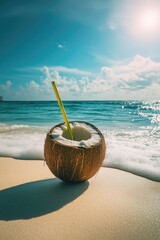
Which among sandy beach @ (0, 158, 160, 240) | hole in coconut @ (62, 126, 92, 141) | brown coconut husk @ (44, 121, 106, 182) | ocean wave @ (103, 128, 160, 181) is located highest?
hole in coconut @ (62, 126, 92, 141)

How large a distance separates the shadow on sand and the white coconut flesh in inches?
20.5

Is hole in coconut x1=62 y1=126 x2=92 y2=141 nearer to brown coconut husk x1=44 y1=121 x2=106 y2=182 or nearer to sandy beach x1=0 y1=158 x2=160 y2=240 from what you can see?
brown coconut husk x1=44 y1=121 x2=106 y2=182

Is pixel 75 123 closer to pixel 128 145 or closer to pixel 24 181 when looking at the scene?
pixel 24 181

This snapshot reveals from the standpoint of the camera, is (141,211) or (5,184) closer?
(141,211)

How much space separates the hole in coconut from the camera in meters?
2.79

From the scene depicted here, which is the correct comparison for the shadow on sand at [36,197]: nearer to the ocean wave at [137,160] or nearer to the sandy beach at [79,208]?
the sandy beach at [79,208]

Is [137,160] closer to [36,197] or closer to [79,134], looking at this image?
[79,134]

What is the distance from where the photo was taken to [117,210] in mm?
2135

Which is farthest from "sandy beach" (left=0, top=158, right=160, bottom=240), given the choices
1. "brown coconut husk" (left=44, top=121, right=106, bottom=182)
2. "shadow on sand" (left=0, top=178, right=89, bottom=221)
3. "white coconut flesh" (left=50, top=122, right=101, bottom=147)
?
"white coconut flesh" (left=50, top=122, right=101, bottom=147)

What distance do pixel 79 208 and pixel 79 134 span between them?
942 mm

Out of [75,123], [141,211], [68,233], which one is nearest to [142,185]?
[141,211]

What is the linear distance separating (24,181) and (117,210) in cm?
124

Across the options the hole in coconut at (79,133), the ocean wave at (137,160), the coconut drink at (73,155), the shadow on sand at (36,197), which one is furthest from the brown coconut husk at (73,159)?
the ocean wave at (137,160)

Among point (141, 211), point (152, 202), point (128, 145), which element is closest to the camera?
point (141, 211)
